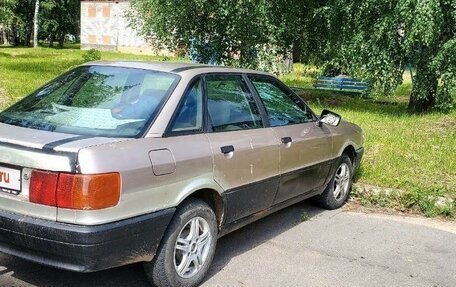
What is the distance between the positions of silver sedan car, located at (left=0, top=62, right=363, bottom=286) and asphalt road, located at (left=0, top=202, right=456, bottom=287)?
0.36 meters

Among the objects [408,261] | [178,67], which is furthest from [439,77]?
[178,67]

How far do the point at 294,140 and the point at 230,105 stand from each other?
2.70 ft

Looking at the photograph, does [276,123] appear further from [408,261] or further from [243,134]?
[408,261]

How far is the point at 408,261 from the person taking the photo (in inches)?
188

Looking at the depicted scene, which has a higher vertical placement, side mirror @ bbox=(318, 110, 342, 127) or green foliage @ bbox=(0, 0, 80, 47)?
green foliage @ bbox=(0, 0, 80, 47)

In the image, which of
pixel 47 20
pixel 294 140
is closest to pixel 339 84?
pixel 294 140

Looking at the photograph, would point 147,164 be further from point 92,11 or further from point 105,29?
point 92,11

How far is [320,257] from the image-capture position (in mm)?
4730

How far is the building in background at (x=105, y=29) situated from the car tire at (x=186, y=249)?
46.5 m

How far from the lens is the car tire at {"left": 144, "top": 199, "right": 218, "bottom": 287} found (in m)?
3.67

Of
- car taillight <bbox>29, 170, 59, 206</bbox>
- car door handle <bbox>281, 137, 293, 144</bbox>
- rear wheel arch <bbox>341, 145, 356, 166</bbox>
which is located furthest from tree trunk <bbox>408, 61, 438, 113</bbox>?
car taillight <bbox>29, 170, 59, 206</bbox>

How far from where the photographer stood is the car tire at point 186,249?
12.0 ft

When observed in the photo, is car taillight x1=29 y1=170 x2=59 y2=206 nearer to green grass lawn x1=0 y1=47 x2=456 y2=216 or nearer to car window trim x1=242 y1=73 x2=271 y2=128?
car window trim x1=242 y1=73 x2=271 y2=128

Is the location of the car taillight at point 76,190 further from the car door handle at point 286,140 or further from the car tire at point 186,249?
the car door handle at point 286,140
